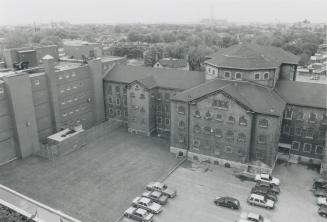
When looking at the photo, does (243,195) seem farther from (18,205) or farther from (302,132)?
(18,205)

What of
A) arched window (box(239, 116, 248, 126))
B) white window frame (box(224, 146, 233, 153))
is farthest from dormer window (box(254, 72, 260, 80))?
white window frame (box(224, 146, 233, 153))

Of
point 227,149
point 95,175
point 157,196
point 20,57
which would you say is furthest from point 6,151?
point 227,149

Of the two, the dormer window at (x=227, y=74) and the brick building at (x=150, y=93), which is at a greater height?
the dormer window at (x=227, y=74)

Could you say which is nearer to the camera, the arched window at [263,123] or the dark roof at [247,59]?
the arched window at [263,123]

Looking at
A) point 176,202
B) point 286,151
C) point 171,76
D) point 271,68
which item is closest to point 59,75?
point 171,76

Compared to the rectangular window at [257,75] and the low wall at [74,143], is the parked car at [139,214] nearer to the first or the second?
the low wall at [74,143]

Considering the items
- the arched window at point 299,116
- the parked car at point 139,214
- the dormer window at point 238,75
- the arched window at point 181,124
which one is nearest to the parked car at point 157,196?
the parked car at point 139,214

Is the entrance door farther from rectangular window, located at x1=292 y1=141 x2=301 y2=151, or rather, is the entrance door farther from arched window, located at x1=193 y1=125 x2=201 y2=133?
rectangular window, located at x1=292 y1=141 x2=301 y2=151
